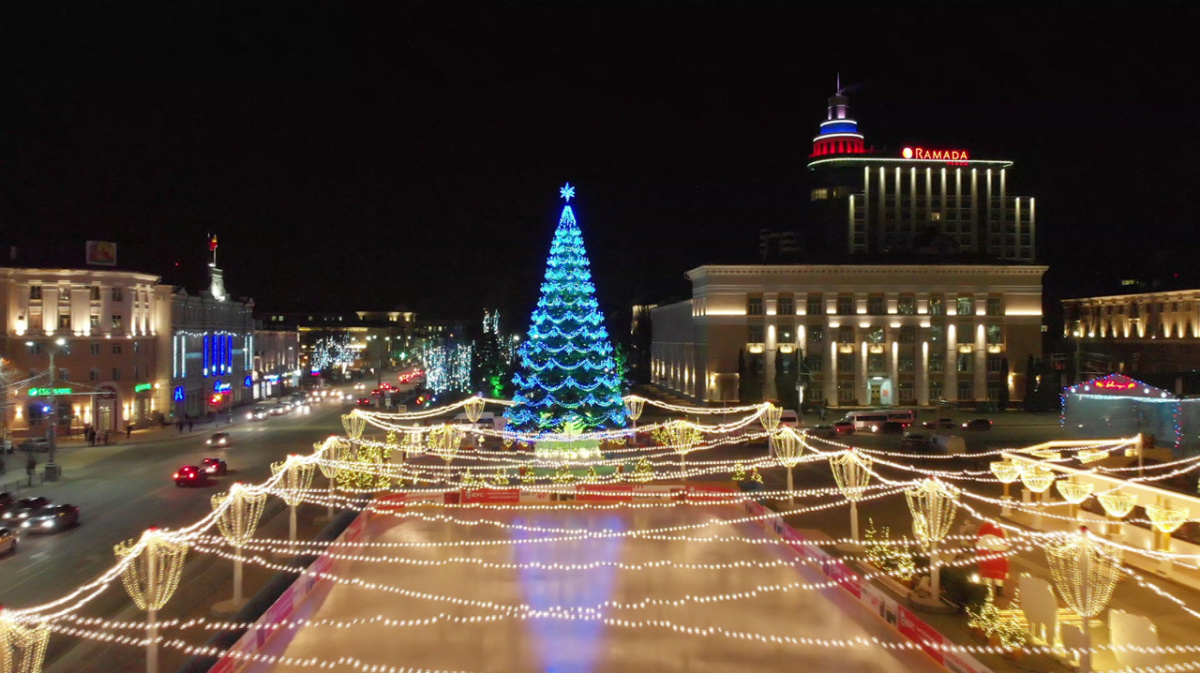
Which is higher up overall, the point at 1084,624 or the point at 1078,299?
the point at 1078,299

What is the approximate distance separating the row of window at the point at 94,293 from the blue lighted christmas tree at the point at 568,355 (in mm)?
23698

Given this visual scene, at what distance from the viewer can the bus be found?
134 ft

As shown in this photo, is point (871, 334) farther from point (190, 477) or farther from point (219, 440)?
point (190, 477)

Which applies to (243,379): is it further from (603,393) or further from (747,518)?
(747,518)

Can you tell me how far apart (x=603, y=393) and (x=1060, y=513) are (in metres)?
15.9

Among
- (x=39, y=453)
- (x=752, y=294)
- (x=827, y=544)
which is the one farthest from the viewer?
(x=752, y=294)

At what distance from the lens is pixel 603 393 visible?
31.7 metres

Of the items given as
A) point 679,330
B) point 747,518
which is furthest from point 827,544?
point 679,330

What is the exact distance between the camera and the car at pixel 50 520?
20.5 m

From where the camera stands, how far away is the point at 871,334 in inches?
1972

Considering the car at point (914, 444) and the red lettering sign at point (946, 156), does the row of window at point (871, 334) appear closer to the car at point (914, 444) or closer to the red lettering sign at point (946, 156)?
the car at point (914, 444)

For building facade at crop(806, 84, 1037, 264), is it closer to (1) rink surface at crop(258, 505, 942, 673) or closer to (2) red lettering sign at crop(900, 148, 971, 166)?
(2) red lettering sign at crop(900, 148, 971, 166)

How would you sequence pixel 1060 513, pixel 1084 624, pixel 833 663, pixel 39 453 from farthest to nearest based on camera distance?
pixel 39 453 < pixel 1060 513 < pixel 833 663 < pixel 1084 624

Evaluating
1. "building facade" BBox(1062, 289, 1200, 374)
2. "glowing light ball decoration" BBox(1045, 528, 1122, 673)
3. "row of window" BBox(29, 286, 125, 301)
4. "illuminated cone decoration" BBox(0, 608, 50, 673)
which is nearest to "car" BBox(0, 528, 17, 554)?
"illuminated cone decoration" BBox(0, 608, 50, 673)
